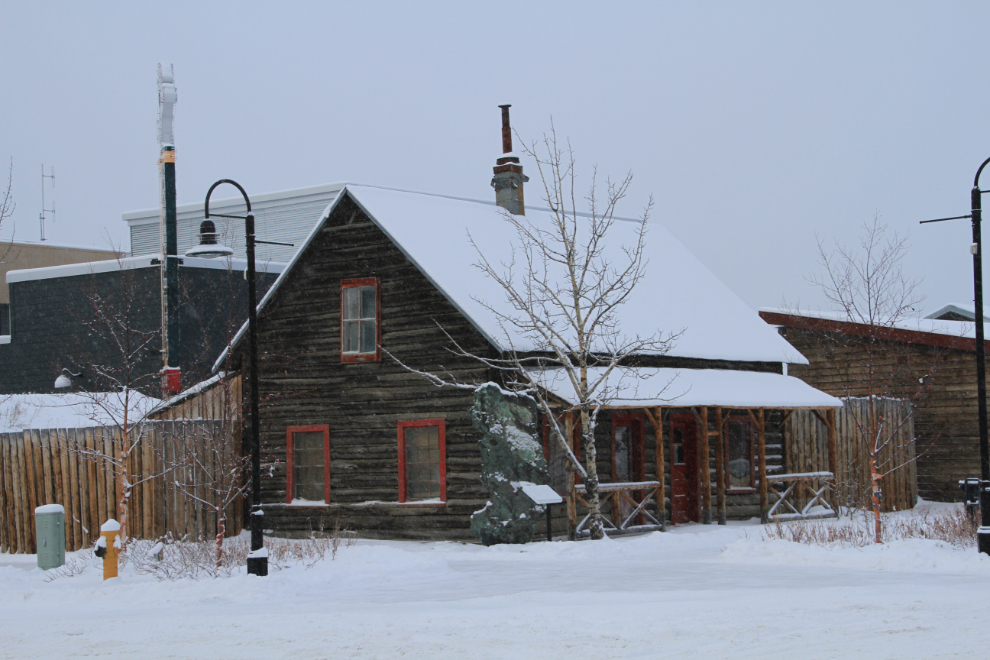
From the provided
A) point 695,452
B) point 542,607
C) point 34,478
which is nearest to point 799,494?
point 695,452

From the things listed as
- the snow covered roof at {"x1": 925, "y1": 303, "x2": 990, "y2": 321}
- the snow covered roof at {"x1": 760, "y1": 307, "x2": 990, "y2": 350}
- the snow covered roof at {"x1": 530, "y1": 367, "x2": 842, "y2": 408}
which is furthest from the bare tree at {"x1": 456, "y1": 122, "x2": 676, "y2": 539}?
the snow covered roof at {"x1": 925, "y1": 303, "x2": 990, "y2": 321}

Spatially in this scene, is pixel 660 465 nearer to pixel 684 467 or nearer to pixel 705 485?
pixel 705 485

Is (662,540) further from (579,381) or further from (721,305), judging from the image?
(721,305)

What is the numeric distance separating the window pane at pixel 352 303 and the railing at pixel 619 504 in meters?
5.29

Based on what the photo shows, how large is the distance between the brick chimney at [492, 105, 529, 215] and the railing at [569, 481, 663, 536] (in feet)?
23.1

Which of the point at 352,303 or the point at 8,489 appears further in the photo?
the point at 352,303

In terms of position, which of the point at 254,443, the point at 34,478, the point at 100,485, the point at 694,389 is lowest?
the point at 100,485

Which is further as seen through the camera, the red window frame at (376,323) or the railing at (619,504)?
the red window frame at (376,323)

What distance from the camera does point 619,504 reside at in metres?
19.7

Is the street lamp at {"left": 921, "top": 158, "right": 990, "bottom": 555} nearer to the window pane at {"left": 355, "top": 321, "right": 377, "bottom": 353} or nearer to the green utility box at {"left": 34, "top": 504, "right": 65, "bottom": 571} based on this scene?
the window pane at {"left": 355, "top": 321, "right": 377, "bottom": 353}

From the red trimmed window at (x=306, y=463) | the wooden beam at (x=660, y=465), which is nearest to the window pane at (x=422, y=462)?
the red trimmed window at (x=306, y=463)

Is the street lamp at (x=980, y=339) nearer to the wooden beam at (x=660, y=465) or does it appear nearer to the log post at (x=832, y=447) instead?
the wooden beam at (x=660, y=465)

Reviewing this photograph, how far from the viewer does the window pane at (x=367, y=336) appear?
20.7m

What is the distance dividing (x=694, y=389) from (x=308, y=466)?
7400 mm
